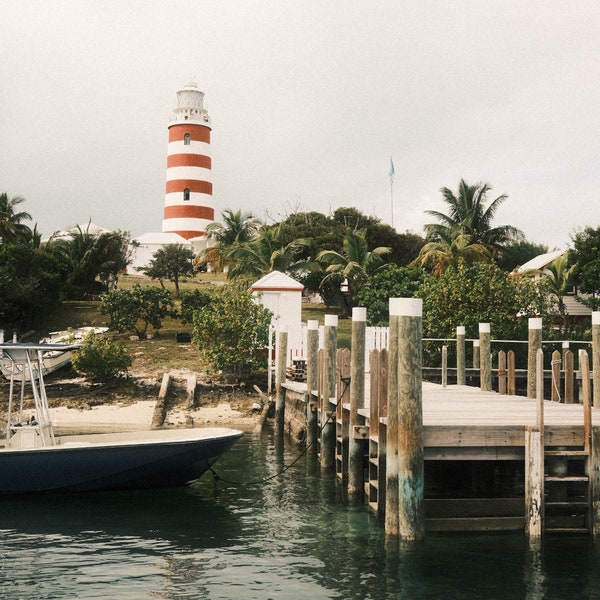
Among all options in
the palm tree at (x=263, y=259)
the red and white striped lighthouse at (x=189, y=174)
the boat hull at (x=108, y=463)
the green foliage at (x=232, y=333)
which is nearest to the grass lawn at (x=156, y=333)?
the green foliage at (x=232, y=333)

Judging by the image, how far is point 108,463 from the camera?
46.3 feet

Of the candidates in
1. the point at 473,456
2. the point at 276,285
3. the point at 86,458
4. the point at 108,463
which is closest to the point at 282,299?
the point at 276,285

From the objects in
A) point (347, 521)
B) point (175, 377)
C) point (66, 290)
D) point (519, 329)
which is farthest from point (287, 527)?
point (66, 290)

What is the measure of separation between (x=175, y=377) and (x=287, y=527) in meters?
15.7

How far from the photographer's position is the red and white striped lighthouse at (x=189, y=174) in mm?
58844

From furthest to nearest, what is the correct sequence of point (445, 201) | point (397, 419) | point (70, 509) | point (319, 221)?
1. point (319, 221)
2. point (445, 201)
3. point (70, 509)
4. point (397, 419)

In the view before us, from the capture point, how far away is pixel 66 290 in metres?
42.6

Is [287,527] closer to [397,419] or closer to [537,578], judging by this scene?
[397,419]

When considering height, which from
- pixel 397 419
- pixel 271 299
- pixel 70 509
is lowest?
pixel 70 509

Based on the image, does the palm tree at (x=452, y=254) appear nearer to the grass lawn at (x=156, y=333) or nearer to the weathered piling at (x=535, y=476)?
the grass lawn at (x=156, y=333)

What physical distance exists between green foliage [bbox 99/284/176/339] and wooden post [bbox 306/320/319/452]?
14.6 meters

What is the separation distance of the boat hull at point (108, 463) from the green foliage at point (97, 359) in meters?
12.0

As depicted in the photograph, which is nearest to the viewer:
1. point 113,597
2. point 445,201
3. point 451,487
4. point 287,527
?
point 113,597

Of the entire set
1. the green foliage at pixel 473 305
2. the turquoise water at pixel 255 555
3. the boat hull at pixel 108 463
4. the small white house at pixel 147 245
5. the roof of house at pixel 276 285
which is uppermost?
the small white house at pixel 147 245
